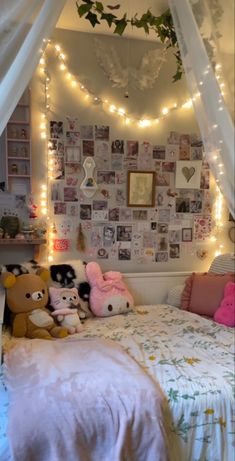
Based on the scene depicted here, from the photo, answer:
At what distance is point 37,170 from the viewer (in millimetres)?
2592

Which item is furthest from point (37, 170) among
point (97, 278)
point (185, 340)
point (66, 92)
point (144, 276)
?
point (185, 340)

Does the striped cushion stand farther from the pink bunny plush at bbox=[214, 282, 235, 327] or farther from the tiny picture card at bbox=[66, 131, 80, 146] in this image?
the tiny picture card at bbox=[66, 131, 80, 146]

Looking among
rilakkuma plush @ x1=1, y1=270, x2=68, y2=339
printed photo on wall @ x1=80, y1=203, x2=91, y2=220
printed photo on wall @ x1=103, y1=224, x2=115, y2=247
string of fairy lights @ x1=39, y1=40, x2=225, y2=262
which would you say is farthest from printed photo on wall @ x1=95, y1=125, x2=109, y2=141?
rilakkuma plush @ x1=1, y1=270, x2=68, y2=339

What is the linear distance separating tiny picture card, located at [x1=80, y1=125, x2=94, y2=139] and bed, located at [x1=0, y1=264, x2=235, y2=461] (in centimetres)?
128

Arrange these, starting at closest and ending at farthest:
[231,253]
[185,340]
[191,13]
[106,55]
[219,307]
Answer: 1. [191,13]
2. [185,340]
3. [219,307]
4. [106,55]
5. [231,253]

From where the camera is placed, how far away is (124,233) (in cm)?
282

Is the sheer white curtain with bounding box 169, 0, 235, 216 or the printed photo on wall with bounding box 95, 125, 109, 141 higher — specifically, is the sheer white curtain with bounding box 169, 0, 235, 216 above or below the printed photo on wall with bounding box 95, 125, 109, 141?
below

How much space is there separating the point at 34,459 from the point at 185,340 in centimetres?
104

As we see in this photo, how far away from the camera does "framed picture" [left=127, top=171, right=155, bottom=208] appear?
280 centimetres

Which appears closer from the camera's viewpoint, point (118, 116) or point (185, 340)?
point (185, 340)

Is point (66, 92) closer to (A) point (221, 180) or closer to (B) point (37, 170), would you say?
(B) point (37, 170)

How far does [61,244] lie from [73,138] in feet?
2.43

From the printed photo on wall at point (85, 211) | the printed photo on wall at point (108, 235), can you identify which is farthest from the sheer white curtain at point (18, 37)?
the printed photo on wall at point (108, 235)

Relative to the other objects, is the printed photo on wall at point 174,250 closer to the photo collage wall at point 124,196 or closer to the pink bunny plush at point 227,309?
the photo collage wall at point 124,196
